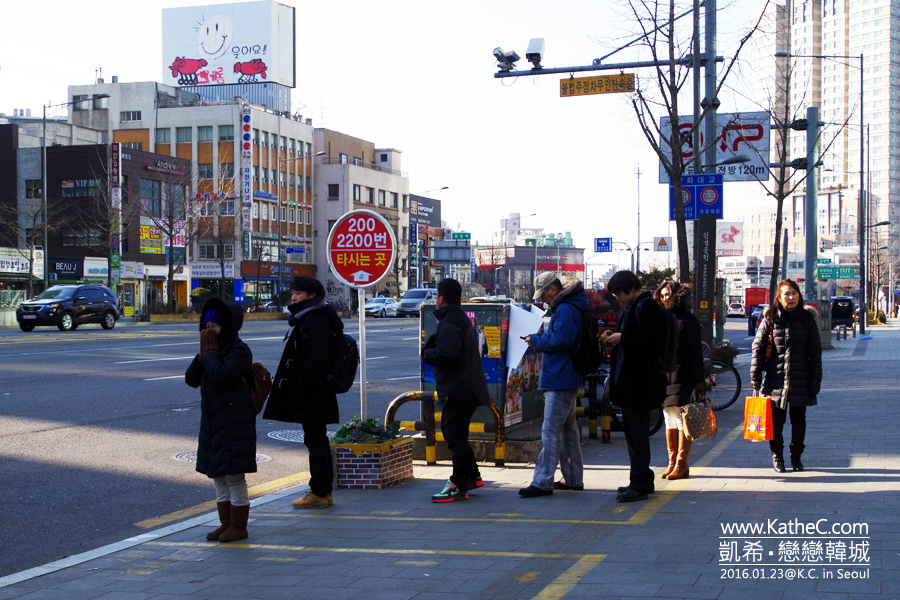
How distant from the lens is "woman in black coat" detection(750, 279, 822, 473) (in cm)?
806

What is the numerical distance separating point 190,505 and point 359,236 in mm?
2820

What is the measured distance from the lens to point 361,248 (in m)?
8.54

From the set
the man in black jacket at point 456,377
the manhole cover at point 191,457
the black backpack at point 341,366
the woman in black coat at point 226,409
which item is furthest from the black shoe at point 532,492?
the manhole cover at point 191,457

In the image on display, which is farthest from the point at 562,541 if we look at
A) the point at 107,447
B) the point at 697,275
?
the point at 697,275

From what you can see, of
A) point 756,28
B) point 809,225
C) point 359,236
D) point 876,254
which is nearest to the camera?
point 359,236

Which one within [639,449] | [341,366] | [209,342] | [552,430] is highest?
[209,342]

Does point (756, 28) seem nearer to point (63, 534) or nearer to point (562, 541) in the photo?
point (562, 541)

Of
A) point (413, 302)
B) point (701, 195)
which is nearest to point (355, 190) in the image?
point (413, 302)

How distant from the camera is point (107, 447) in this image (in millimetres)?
9844

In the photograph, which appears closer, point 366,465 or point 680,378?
point 366,465

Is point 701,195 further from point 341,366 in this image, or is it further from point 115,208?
point 115,208

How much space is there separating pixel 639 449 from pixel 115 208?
52.6m

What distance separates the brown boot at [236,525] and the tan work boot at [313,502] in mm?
962

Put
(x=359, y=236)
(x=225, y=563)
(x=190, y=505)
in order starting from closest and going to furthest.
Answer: (x=225, y=563), (x=190, y=505), (x=359, y=236)
